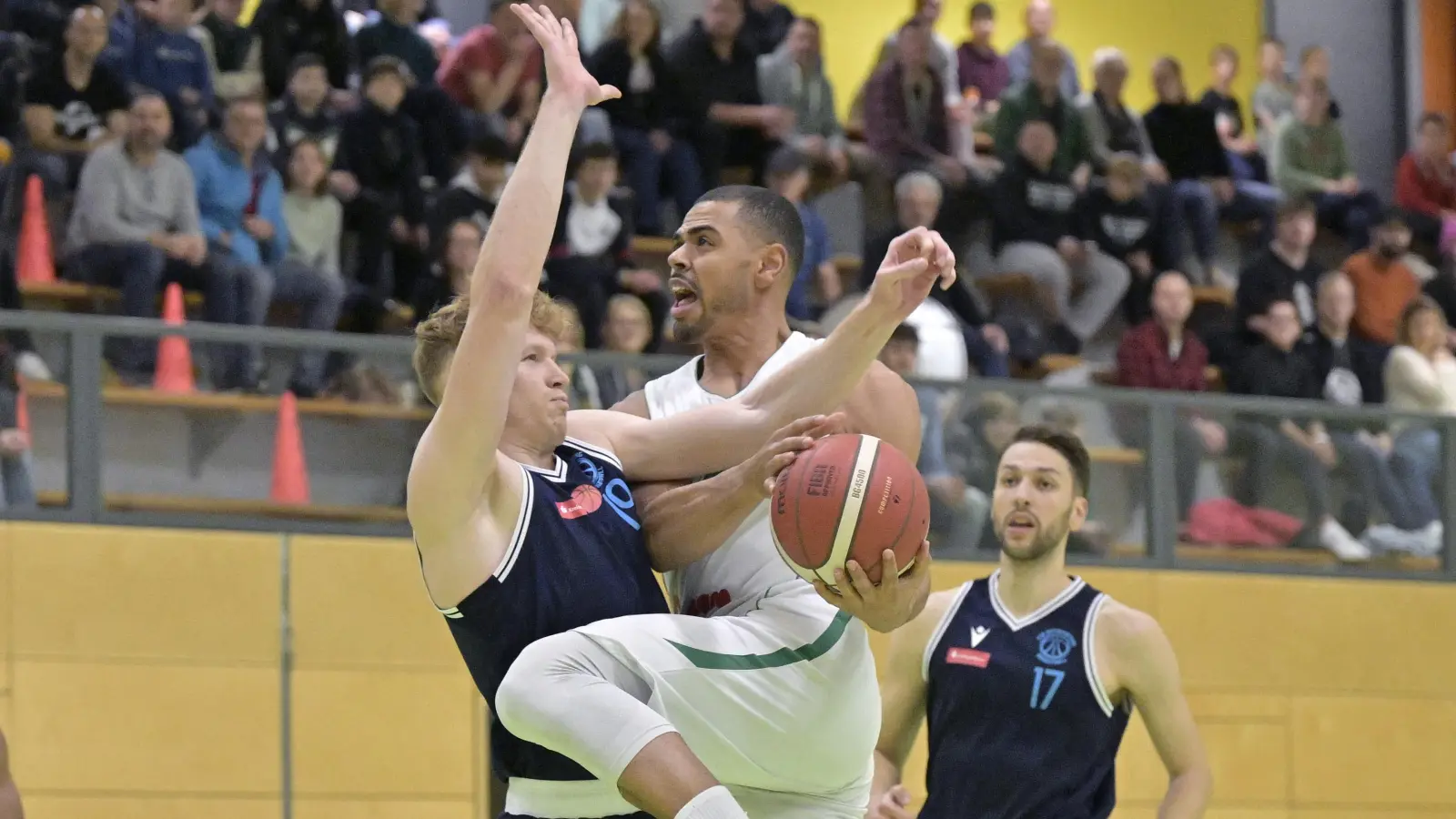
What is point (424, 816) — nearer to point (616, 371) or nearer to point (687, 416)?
point (616, 371)

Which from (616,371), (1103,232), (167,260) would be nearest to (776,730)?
(616,371)

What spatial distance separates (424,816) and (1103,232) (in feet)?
18.3

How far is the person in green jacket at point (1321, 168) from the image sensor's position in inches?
519

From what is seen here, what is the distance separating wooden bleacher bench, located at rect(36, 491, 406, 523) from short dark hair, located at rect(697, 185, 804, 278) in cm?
386

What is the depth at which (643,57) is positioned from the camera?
1095 cm

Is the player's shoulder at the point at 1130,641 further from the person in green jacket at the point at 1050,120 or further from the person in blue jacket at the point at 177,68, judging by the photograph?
the person in green jacket at the point at 1050,120

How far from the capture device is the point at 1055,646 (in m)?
6.16

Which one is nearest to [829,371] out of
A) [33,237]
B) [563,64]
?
[563,64]

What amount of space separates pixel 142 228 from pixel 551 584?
539 cm

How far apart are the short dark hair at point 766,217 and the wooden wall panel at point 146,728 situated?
4.10 meters

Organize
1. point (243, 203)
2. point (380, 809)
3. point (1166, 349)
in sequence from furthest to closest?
1. point (1166, 349)
2. point (243, 203)
3. point (380, 809)

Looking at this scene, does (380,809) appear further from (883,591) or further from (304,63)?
(883,591)

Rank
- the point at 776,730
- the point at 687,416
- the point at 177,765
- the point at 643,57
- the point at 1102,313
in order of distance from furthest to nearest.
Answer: the point at 1102,313 → the point at 643,57 → the point at 177,765 → the point at 687,416 → the point at 776,730

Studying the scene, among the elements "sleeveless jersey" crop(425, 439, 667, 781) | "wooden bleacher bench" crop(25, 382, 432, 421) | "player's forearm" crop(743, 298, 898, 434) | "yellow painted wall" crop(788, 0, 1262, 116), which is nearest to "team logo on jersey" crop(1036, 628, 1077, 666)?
"player's forearm" crop(743, 298, 898, 434)
